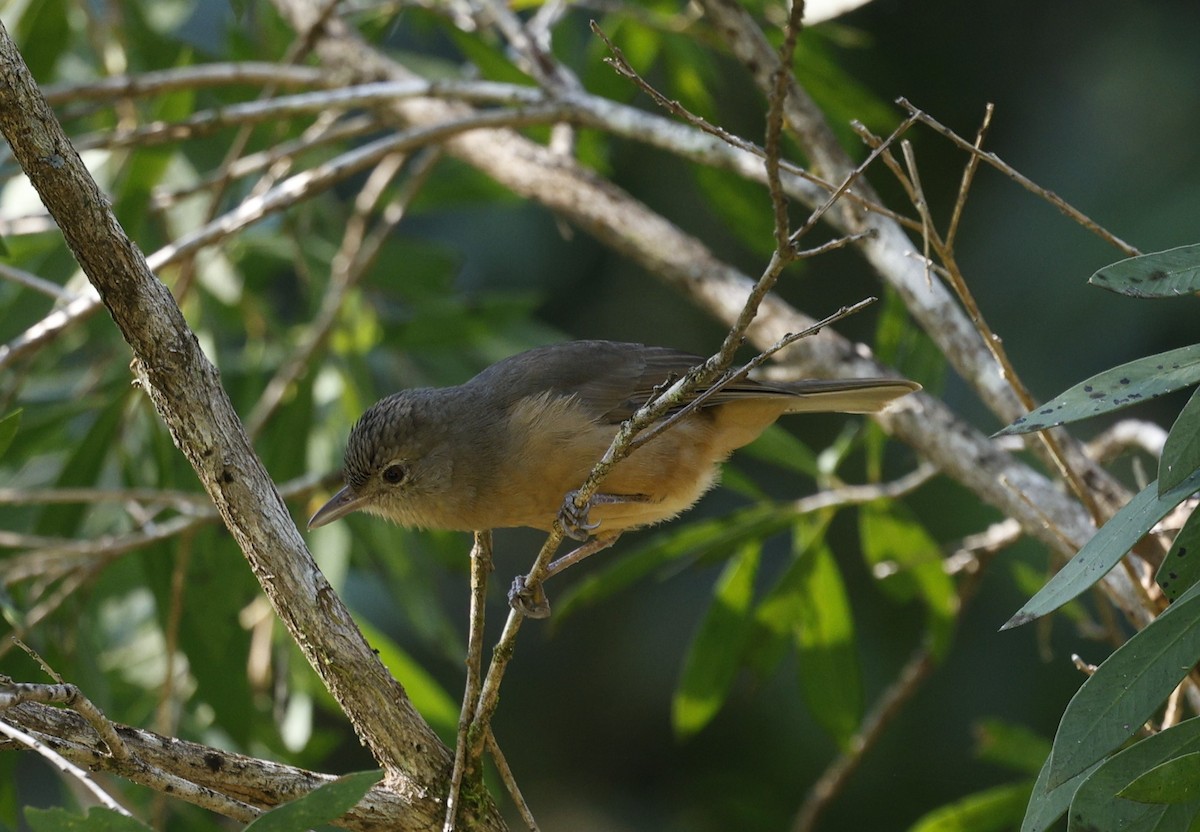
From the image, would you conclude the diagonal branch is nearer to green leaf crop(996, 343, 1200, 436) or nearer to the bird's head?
green leaf crop(996, 343, 1200, 436)

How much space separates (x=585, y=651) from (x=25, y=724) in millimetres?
5775

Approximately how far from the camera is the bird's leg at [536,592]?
8.98 ft

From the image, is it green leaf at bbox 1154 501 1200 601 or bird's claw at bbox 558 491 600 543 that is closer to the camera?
green leaf at bbox 1154 501 1200 601

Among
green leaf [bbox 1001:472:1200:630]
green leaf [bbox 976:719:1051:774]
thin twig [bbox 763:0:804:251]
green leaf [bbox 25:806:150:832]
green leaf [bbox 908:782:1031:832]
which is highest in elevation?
thin twig [bbox 763:0:804:251]

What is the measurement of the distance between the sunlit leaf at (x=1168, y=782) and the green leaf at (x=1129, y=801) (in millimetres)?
102

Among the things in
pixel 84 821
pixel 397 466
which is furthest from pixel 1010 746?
pixel 84 821

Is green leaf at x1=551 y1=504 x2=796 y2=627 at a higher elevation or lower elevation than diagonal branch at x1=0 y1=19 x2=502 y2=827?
lower

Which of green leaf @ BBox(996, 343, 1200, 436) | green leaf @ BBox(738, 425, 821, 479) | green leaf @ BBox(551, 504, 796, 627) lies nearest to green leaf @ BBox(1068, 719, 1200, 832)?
green leaf @ BBox(996, 343, 1200, 436)

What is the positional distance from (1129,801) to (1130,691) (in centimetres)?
17

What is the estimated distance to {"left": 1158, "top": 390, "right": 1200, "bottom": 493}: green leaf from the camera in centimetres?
188

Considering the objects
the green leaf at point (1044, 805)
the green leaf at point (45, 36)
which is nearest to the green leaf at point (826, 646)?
the green leaf at point (1044, 805)

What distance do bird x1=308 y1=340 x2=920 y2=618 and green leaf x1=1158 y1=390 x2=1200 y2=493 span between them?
5.00 ft

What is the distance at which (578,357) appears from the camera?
398cm

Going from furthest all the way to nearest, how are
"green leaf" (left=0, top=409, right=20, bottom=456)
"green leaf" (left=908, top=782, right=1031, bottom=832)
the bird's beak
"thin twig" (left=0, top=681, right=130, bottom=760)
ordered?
1. "green leaf" (left=908, top=782, right=1031, bottom=832)
2. the bird's beak
3. "green leaf" (left=0, top=409, right=20, bottom=456)
4. "thin twig" (left=0, top=681, right=130, bottom=760)
